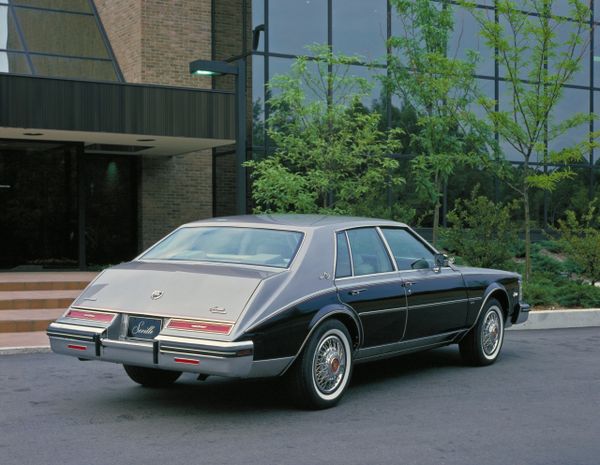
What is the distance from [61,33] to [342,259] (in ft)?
49.7

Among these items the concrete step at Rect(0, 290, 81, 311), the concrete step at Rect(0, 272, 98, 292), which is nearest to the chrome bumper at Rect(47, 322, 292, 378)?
the concrete step at Rect(0, 290, 81, 311)

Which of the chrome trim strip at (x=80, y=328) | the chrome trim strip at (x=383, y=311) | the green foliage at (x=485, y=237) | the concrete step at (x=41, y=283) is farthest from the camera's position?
the green foliage at (x=485, y=237)

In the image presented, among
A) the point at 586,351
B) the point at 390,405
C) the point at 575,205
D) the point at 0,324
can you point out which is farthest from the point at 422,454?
the point at 575,205

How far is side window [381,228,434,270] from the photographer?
28.7 ft

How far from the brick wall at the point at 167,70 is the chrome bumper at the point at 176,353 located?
51.5 ft

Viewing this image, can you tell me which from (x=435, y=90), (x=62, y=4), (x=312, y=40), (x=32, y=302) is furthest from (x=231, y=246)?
(x=312, y=40)

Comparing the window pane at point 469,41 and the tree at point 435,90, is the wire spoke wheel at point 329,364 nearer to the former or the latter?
the tree at point 435,90

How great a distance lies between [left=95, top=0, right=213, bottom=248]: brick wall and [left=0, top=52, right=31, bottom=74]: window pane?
3.46 meters

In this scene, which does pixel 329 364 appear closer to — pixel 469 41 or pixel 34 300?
pixel 34 300

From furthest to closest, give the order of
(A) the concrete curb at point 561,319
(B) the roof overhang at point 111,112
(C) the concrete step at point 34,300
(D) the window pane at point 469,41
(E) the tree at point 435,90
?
(D) the window pane at point 469,41 < (E) the tree at point 435,90 < (B) the roof overhang at point 111,112 < (A) the concrete curb at point 561,319 < (C) the concrete step at point 34,300

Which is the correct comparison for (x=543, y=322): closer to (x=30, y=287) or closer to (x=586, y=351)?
(x=586, y=351)

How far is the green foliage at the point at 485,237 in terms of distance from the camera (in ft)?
54.2

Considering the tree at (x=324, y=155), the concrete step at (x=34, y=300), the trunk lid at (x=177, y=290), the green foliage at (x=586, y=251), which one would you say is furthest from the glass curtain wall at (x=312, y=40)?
the trunk lid at (x=177, y=290)

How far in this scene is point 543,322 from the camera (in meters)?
14.1
